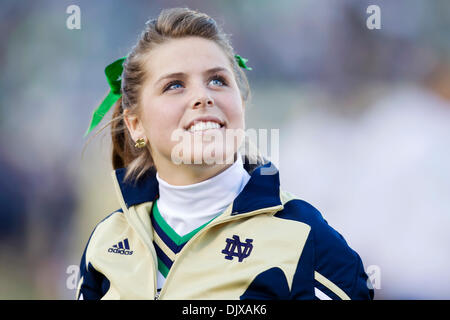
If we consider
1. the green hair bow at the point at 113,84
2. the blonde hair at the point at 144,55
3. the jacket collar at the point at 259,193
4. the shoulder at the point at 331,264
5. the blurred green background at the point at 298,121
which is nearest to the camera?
the shoulder at the point at 331,264

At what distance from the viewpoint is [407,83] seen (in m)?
3.07

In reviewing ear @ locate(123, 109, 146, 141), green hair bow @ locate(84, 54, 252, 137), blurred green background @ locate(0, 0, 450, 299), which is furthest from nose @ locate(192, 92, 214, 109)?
blurred green background @ locate(0, 0, 450, 299)

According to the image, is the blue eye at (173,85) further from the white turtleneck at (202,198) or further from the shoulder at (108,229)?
the shoulder at (108,229)

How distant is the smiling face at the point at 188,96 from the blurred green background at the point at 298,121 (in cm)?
150

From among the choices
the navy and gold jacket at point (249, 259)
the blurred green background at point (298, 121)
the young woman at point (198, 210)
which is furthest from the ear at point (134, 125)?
the blurred green background at point (298, 121)

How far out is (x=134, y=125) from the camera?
1306 mm

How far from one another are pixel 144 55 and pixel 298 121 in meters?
1.89

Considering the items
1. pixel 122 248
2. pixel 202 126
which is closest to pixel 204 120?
pixel 202 126

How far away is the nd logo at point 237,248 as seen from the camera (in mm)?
1037

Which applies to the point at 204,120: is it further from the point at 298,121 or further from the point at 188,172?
the point at 298,121
